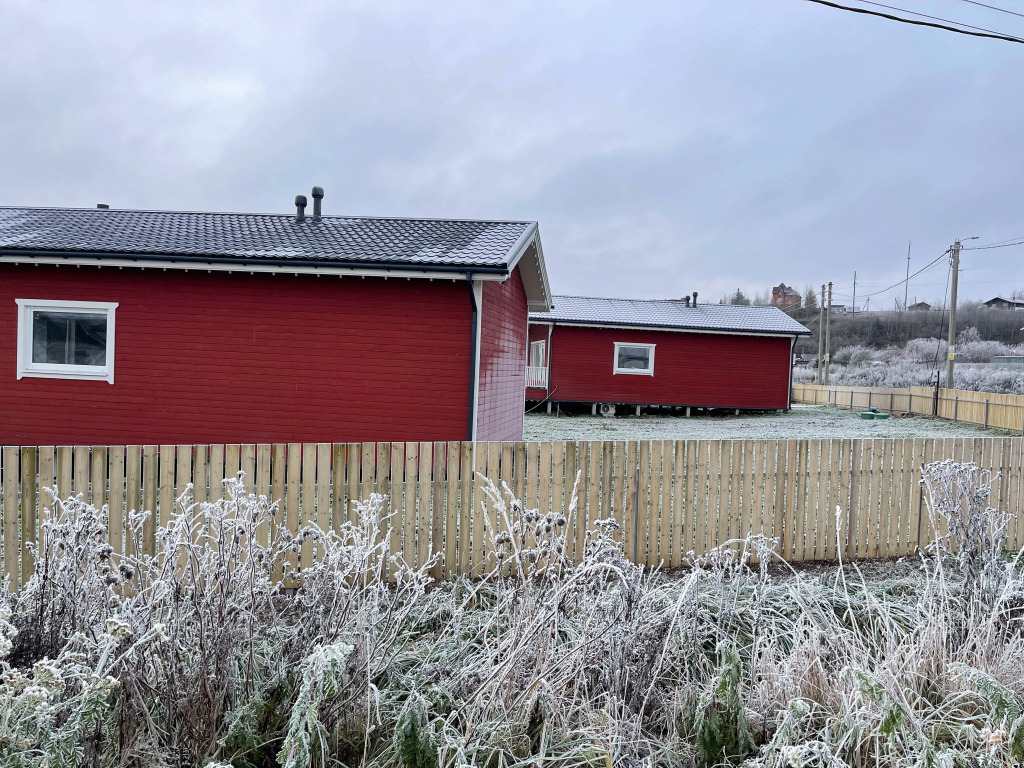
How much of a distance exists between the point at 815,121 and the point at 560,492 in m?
25.5

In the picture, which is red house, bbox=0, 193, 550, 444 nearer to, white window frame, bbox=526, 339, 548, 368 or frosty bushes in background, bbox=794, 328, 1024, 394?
white window frame, bbox=526, 339, 548, 368

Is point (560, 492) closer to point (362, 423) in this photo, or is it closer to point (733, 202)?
point (362, 423)

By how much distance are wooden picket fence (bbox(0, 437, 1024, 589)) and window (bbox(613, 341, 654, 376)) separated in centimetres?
1546

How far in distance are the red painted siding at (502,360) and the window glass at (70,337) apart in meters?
5.53

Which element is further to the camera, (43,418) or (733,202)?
(733,202)

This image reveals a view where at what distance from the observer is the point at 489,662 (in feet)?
9.44

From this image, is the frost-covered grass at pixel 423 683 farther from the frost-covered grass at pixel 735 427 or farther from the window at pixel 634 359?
the window at pixel 634 359

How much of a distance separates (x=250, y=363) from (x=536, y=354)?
1399cm

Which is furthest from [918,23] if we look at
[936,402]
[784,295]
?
[784,295]

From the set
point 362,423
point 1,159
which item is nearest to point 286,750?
point 362,423

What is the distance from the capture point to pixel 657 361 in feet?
73.2

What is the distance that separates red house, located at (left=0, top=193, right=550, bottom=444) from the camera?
909 centimetres

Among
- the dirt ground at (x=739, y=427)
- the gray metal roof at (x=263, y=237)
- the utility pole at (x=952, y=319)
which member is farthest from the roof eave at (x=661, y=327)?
the gray metal roof at (x=263, y=237)

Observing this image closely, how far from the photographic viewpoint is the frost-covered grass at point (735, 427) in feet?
51.2
